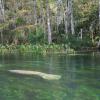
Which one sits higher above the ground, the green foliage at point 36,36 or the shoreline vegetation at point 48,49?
the green foliage at point 36,36

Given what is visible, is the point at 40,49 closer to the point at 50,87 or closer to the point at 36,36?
the point at 36,36

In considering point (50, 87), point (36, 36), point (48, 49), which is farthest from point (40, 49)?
point (50, 87)

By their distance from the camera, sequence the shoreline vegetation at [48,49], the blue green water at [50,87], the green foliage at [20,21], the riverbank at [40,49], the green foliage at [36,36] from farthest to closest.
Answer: the green foliage at [20,21], the green foliage at [36,36], the riverbank at [40,49], the shoreline vegetation at [48,49], the blue green water at [50,87]

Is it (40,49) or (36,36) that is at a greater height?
(36,36)

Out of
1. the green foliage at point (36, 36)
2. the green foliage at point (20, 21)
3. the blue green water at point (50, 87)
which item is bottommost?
the blue green water at point (50, 87)

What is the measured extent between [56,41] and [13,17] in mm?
9552

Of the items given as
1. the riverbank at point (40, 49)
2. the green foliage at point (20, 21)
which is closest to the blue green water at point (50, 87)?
the riverbank at point (40, 49)

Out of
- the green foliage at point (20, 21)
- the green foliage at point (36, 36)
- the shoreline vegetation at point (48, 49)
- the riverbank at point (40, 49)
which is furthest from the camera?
the green foliage at point (20, 21)

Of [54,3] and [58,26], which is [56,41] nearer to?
[58,26]

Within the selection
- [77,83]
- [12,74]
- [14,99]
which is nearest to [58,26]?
[12,74]

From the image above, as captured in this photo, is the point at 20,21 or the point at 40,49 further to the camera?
the point at 20,21

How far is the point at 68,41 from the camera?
34.9 m

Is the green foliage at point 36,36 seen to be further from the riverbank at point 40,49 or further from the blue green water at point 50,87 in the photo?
the blue green water at point 50,87

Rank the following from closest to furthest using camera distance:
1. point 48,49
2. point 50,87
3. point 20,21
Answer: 1. point 50,87
2. point 48,49
3. point 20,21
